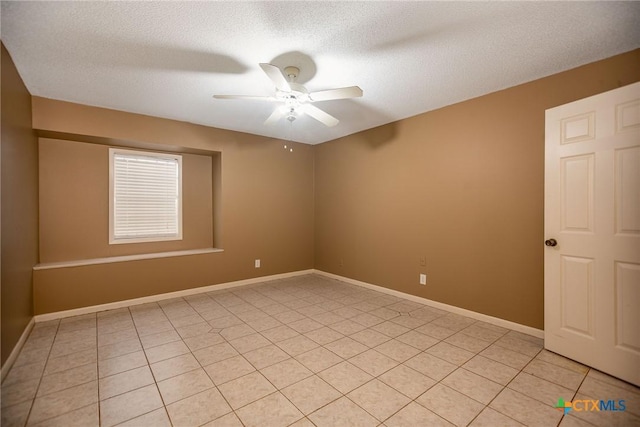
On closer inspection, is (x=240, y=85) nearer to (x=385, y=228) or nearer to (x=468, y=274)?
(x=385, y=228)

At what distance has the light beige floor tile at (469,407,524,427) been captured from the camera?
1.64 meters

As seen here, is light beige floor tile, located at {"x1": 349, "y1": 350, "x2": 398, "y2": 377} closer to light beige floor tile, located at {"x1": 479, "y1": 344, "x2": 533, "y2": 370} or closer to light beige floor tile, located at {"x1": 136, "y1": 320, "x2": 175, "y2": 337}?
light beige floor tile, located at {"x1": 479, "y1": 344, "x2": 533, "y2": 370}

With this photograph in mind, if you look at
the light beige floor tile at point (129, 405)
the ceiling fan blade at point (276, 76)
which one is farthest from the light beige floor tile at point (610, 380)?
the ceiling fan blade at point (276, 76)

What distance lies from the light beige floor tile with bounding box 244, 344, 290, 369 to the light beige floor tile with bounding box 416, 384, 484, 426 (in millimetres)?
1127

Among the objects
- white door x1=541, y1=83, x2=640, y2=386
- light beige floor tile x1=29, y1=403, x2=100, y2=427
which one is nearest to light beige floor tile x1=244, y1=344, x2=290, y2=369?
light beige floor tile x1=29, y1=403, x2=100, y2=427

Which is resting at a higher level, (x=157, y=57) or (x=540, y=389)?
(x=157, y=57)

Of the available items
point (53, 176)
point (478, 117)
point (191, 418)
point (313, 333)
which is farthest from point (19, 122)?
point (478, 117)

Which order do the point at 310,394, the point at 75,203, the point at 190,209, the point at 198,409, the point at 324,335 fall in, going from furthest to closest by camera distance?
1. the point at 190,209
2. the point at 75,203
3. the point at 324,335
4. the point at 310,394
5. the point at 198,409

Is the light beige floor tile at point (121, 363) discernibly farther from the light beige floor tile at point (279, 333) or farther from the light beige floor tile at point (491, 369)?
the light beige floor tile at point (491, 369)

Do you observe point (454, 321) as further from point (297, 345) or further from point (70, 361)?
point (70, 361)

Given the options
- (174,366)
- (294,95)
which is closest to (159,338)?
(174,366)

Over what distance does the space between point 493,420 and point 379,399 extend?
67 centimetres

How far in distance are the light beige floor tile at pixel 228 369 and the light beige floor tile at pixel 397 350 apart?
3.75 feet

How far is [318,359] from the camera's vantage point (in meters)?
2.36
